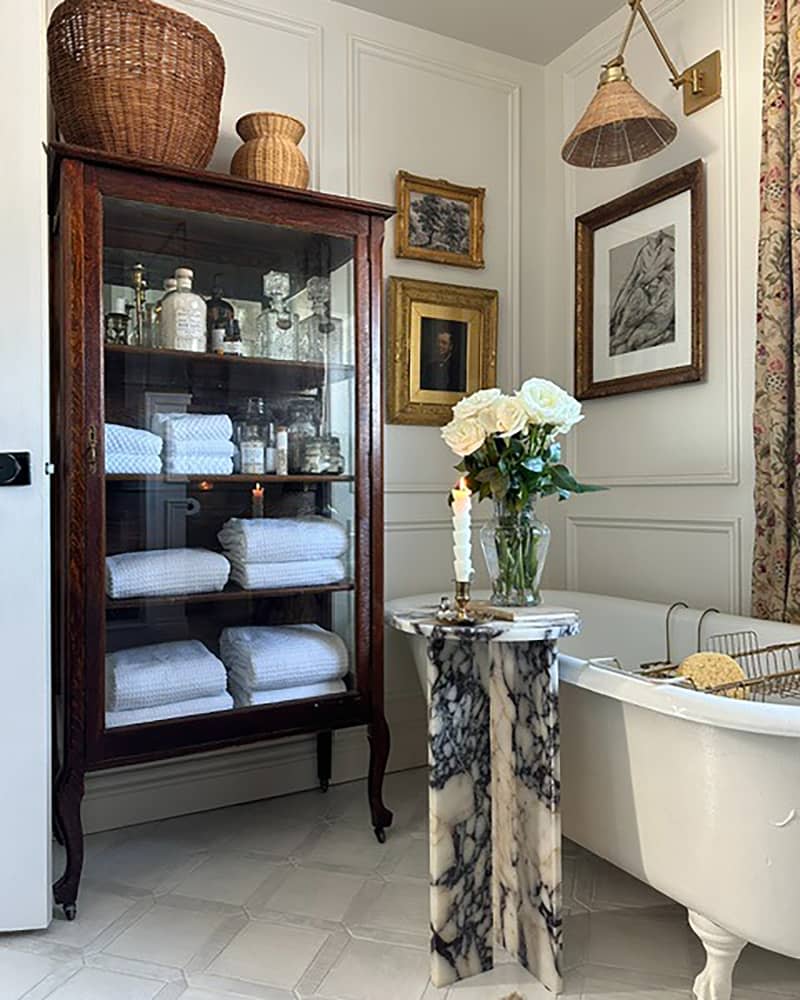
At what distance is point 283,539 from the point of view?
85.0 inches

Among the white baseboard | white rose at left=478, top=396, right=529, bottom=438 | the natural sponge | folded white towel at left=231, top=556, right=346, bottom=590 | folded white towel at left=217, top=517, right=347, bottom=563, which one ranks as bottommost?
the white baseboard

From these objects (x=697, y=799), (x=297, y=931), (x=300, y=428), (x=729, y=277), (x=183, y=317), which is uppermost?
(x=729, y=277)

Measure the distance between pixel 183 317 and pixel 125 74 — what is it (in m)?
0.58

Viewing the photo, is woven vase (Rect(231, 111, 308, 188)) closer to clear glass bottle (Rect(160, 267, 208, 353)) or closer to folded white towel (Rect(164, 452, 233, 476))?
clear glass bottle (Rect(160, 267, 208, 353))

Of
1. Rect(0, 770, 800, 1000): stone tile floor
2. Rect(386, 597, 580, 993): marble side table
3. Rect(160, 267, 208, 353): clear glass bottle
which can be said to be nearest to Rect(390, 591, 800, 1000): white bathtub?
Rect(386, 597, 580, 993): marble side table

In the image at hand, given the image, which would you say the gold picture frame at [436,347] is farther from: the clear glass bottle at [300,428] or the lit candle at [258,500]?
the lit candle at [258,500]

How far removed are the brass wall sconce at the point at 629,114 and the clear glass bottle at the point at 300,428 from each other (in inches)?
41.6

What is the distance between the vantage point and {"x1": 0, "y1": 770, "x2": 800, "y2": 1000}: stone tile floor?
1.55 metres

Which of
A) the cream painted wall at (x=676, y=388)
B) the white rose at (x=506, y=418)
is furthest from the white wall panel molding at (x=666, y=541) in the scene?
the white rose at (x=506, y=418)

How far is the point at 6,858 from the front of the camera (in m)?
1.72

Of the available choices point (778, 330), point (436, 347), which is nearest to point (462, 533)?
point (778, 330)

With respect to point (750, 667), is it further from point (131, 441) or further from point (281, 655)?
point (131, 441)

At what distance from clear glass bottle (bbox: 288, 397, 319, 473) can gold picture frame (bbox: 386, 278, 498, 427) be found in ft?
1.92

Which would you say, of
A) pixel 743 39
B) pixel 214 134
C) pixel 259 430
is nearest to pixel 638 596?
pixel 259 430
